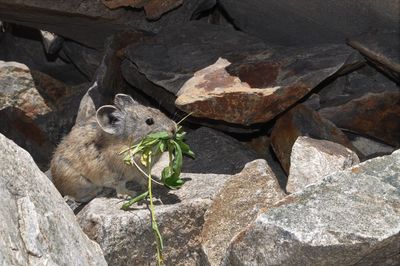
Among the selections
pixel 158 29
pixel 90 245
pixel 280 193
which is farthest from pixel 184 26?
pixel 90 245

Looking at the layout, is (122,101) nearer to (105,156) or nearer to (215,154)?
(105,156)

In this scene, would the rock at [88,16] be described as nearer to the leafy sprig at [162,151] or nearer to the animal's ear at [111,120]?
the animal's ear at [111,120]

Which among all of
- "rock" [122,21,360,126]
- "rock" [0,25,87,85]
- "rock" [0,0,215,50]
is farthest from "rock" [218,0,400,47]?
"rock" [0,25,87,85]

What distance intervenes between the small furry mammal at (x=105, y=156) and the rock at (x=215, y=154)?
1.76 feet

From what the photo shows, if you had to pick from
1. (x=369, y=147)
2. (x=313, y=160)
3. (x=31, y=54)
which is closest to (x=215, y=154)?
(x=313, y=160)

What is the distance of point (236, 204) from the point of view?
275 inches

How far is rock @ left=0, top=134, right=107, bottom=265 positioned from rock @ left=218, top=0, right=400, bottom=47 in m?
3.36

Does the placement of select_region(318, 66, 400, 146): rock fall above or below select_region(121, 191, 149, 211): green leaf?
below

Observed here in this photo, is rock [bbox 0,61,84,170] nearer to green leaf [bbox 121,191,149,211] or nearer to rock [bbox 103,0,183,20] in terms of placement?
rock [bbox 103,0,183,20]

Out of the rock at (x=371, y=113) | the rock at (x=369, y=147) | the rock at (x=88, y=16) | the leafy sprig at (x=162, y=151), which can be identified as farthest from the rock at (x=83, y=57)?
the rock at (x=369, y=147)

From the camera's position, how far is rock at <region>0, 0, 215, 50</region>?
8.95m

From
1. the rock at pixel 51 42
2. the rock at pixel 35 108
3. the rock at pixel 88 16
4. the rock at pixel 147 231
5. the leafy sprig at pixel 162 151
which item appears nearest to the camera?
the rock at pixel 147 231

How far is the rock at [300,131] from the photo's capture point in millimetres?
8047

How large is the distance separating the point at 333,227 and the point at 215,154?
2.65m
